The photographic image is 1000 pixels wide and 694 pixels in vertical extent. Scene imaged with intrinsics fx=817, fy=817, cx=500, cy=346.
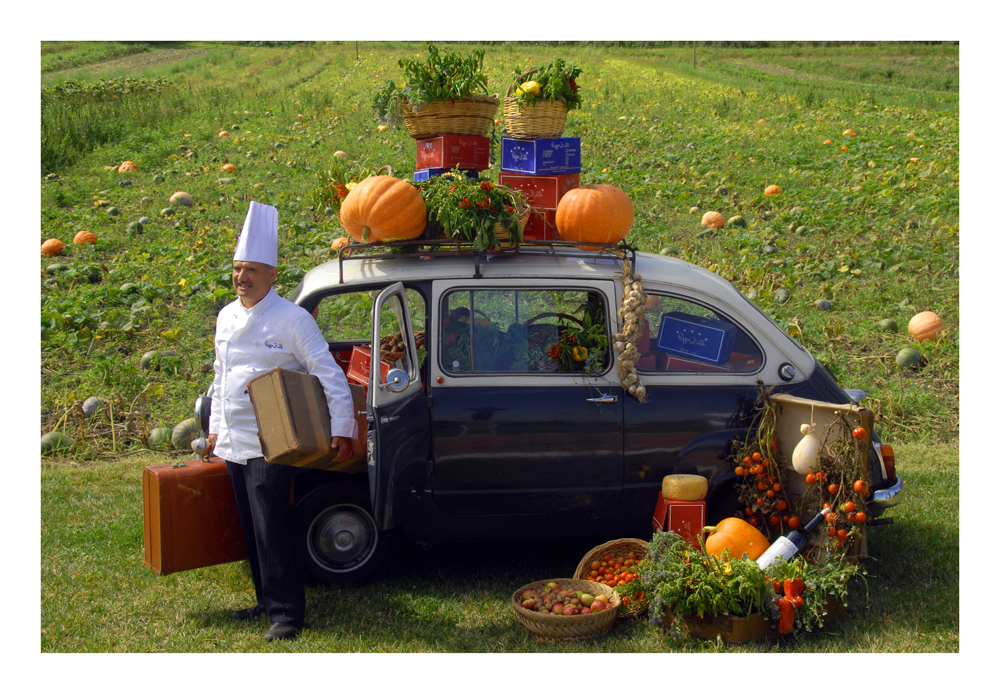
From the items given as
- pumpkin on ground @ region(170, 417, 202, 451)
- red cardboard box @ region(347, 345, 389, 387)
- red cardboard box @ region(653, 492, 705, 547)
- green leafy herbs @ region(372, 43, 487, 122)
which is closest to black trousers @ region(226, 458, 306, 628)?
red cardboard box @ region(347, 345, 389, 387)

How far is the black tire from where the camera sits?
195 inches

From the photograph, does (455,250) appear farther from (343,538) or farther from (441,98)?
(343,538)

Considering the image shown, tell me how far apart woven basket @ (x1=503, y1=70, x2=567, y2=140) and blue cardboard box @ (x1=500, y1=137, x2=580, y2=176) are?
0.23 feet

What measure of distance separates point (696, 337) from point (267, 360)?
2492mm

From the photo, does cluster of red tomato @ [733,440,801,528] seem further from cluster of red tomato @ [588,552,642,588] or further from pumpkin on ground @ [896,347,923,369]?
pumpkin on ground @ [896,347,923,369]

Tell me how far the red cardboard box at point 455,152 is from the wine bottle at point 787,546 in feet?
10.1

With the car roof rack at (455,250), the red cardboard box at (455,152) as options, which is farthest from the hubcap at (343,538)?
the red cardboard box at (455,152)

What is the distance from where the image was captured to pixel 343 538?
504 centimetres

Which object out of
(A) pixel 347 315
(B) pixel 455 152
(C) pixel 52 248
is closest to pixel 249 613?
(B) pixel 455 152

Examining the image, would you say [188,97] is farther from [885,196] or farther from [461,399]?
[461,399]

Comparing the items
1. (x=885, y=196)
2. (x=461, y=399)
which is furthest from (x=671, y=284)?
(x=885, y=196)

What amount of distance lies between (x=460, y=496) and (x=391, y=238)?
63.0 inches

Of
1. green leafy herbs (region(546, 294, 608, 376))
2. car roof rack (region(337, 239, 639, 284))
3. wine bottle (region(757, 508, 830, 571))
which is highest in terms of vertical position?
car roof rack (region(337, 239, 639, 284))

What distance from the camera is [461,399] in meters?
4.72
